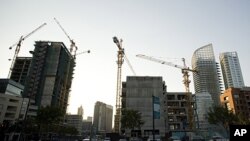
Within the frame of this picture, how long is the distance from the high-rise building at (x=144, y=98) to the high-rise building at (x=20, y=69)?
8205cm

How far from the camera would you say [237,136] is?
6844 mm

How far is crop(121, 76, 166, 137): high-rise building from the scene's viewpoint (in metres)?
93.8

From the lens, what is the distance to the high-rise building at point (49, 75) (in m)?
134

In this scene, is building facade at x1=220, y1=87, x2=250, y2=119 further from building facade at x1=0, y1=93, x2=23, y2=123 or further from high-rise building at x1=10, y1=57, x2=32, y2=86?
high-rise building at x1=10, y1=57, x2=32, y2=86

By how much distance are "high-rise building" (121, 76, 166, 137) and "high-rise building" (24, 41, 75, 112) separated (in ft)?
183

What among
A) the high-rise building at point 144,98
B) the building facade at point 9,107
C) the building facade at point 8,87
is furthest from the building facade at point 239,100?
the building facade at point 8,87

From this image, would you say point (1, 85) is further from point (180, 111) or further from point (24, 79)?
point (180, 111)

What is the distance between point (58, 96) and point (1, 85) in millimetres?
51266

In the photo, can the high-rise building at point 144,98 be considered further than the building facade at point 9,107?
Yes

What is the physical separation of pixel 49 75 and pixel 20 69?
28.1m

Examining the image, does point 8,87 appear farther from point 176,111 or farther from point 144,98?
point 176,111

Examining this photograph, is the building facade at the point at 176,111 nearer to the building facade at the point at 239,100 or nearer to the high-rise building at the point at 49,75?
the building facade at the point at 239,100

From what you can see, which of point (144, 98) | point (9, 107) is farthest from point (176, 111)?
point (9, 107)

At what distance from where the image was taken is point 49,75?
456 feet
